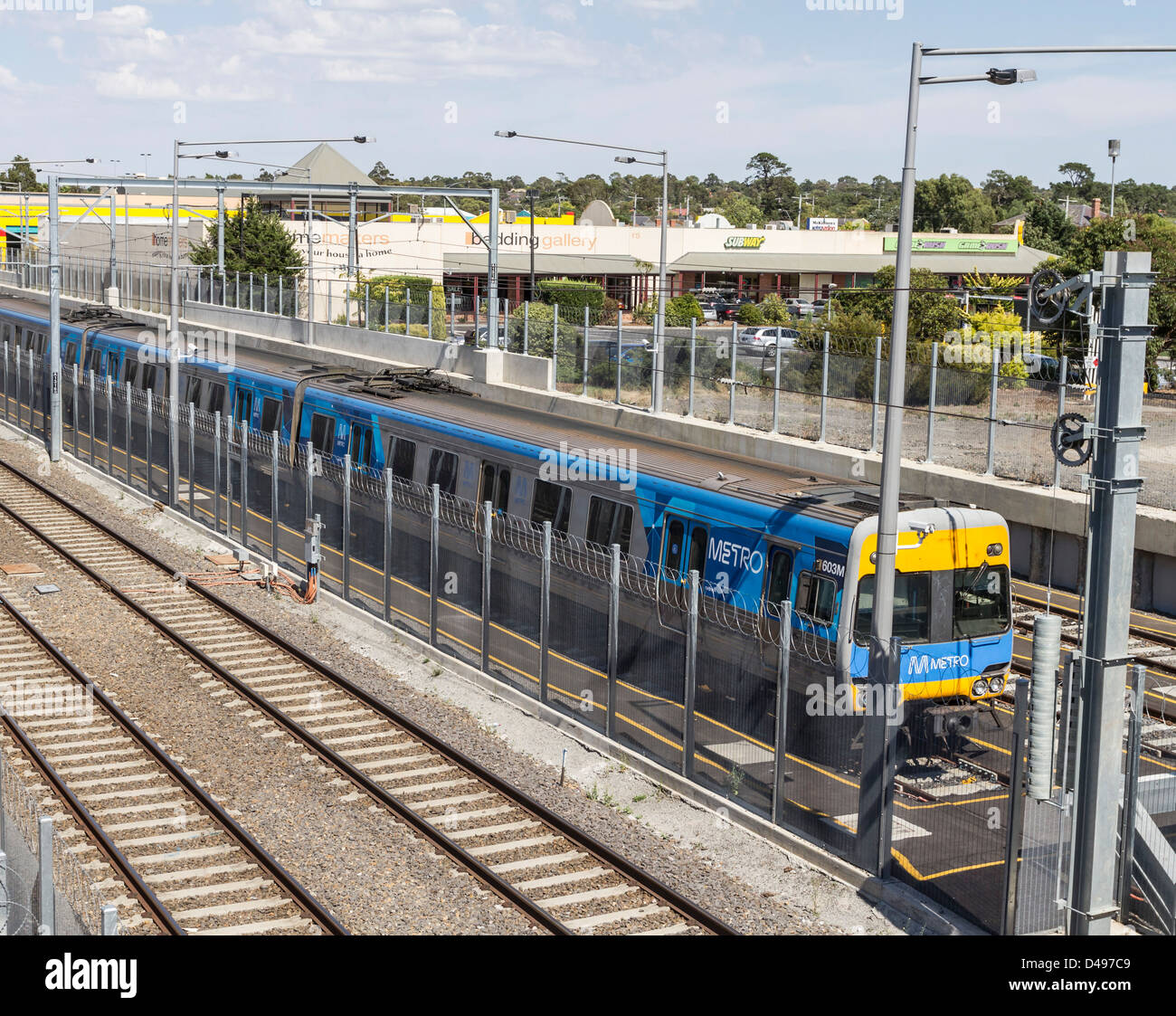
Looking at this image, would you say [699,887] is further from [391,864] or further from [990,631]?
[990,631]

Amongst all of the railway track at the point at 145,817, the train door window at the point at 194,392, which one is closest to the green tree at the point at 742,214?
the train door window at the point at 194,392

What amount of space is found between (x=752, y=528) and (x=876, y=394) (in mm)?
11532

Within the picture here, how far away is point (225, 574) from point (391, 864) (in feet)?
39.4

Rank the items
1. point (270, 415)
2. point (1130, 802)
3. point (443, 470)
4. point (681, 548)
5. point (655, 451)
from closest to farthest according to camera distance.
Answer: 1. point (1130, 802)
2. point (681, 548)
3. point (655, 451)
4. point (443, 470)
5. point (270, 415)

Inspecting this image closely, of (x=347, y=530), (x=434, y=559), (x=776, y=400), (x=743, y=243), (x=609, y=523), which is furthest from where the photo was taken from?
(x=743, y=243)

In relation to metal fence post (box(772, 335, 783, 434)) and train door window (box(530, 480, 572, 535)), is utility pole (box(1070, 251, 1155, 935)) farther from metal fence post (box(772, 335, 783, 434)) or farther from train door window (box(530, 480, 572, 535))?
metal fence post (box(772, 335, 783, 434))

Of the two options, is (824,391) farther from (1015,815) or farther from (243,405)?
(1015,815)

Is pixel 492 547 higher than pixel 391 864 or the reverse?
higher

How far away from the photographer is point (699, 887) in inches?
449

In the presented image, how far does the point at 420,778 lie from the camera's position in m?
14.1

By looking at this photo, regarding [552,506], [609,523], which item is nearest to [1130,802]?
[609,523]

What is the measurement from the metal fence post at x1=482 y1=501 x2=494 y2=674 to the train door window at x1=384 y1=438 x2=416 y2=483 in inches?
215

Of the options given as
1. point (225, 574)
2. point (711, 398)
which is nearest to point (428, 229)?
point (711, 398)

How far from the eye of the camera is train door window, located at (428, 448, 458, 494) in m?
21.0
